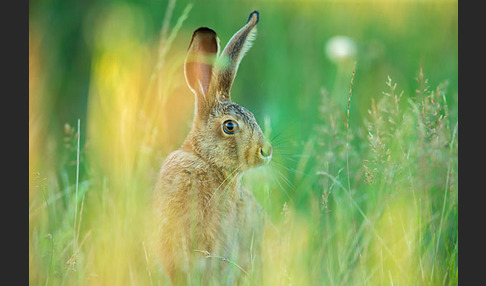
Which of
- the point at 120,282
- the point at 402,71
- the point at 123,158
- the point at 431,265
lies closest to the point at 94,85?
the point at 123,158

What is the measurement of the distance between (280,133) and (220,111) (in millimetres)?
405

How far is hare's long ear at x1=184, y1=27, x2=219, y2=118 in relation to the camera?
387 centimetres

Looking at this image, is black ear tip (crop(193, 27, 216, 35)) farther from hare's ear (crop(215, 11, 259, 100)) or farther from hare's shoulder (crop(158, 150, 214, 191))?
hare's shoulder (crop(158, 150, 214, 191))

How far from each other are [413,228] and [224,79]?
1.43 meters

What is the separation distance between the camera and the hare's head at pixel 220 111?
150 inches

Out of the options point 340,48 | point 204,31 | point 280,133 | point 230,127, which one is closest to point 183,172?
point 230,127

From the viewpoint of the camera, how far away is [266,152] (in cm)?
381

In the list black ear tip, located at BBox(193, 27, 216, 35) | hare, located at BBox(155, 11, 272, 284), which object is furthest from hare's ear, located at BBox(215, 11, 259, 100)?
black ear tip, located at BBox(193, 27, 216, 35)

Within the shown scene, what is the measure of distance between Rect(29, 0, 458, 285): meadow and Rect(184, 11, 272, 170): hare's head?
10 centimetres

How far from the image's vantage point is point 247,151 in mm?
3797

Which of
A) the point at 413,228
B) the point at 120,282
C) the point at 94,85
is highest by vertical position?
the point at 94,85

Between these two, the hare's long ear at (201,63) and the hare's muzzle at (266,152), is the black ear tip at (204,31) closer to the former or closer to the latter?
the hare's long ear at (201,63)

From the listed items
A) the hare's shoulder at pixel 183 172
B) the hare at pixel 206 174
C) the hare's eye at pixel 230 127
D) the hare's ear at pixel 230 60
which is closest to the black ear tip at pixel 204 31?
the hare at pixel 206 174

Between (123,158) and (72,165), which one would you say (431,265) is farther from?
(72,165)
